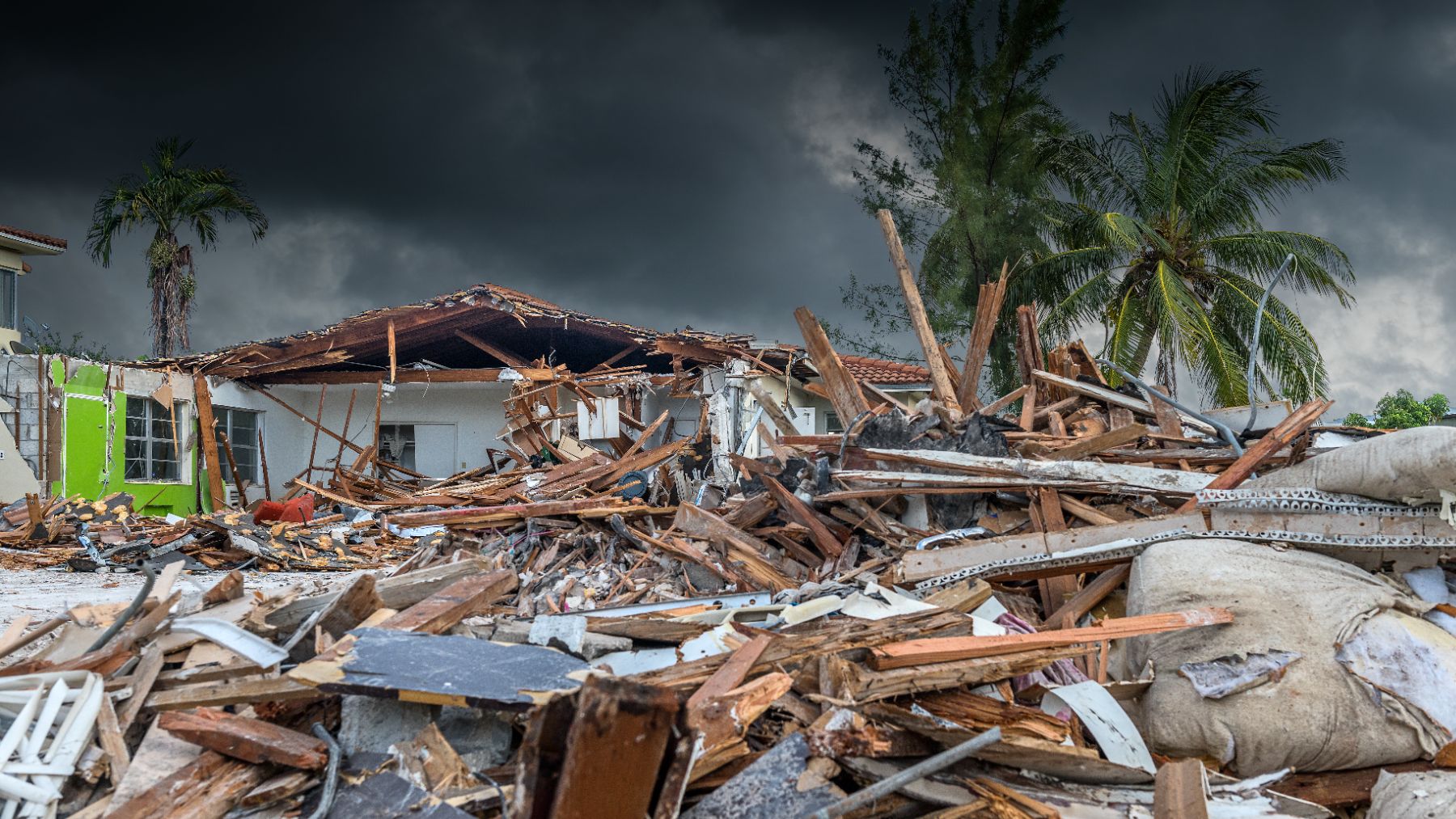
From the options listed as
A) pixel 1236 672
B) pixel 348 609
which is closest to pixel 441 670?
pixel 348 609

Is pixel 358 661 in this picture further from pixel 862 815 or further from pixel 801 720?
pixel 862 815

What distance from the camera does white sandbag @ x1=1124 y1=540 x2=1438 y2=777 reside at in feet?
13.5

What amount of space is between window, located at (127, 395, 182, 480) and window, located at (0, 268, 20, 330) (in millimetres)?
8133

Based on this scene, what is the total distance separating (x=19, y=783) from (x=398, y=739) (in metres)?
1.16

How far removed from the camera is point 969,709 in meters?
3.63

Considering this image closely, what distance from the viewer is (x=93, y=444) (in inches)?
578

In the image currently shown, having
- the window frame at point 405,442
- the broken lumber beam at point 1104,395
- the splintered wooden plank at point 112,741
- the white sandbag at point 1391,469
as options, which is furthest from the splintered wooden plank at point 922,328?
the window frame at point 405,442

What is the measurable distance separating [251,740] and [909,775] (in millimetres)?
2206

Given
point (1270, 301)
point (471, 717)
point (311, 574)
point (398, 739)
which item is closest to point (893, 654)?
point (471, 717)

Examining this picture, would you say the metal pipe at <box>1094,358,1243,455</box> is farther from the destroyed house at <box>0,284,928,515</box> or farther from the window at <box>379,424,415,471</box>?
the window at <box>379,424,415,471</box>

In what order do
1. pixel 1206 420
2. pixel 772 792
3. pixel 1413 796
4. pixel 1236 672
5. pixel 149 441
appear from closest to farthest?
pixel 772 792
pixel 1413 796
pixel 1236 672
pixel 1206 420
pixel 149 441

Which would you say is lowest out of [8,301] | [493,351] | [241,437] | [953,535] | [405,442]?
[953,535]

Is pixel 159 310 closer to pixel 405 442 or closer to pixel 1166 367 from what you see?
pixel 405 442

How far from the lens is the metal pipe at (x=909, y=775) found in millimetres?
2891
